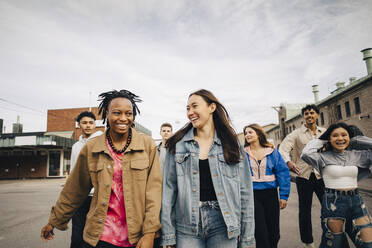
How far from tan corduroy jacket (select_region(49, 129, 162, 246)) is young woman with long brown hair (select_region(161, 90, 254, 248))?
0.13m

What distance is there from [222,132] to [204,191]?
2.19ft

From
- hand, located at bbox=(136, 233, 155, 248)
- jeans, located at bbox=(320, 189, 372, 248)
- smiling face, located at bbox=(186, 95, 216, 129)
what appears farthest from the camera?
jeans, located at bbox=(320, 189, 372, 248)

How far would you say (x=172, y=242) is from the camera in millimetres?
2049

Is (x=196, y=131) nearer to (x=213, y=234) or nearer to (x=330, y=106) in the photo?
(x=213, y=234)

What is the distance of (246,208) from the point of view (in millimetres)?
2215

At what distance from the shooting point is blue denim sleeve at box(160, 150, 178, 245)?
6.79 ft

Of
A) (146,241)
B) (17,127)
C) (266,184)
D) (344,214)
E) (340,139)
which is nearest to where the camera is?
(146,241)

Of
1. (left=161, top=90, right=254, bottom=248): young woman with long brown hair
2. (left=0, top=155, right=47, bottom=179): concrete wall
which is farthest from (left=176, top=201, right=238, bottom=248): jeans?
(left=0, top=155, right=47, bottom=179): concrete wall

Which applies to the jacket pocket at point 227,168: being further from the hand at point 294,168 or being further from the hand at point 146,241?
the hand at point 294,168

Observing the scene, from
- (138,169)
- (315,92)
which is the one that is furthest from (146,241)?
(315,92)

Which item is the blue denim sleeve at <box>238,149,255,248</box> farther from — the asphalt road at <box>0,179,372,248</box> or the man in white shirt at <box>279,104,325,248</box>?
the asphalt road at <box>0,179,372,248</box>

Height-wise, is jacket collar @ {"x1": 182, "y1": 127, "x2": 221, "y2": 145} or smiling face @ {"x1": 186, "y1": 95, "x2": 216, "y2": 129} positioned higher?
smiling face @ {"x1": 186, "y1": 95, "x2": 216, "y2": 129}

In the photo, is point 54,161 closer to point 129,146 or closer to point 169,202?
point 129,146

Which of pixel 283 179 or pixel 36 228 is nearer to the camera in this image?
pixel 283 179
